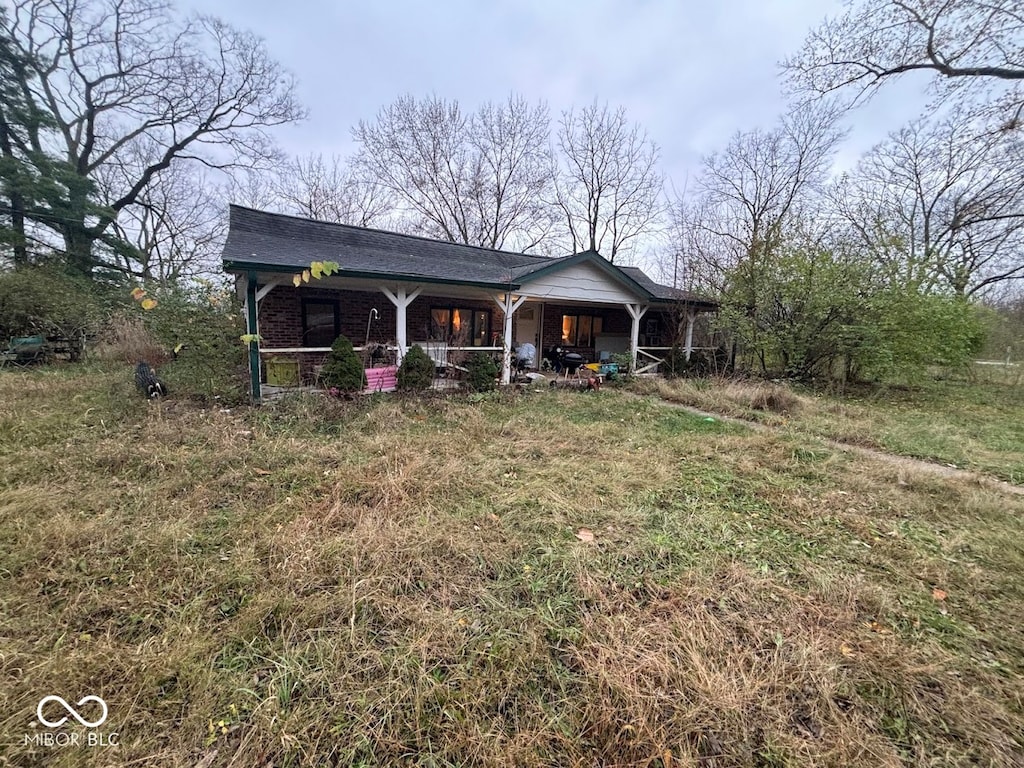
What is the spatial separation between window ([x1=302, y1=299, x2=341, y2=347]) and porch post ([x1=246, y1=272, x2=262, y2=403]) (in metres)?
2.56

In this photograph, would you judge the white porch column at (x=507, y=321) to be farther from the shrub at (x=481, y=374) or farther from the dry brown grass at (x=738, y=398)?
the dry brown grass at (x=738, y=398)

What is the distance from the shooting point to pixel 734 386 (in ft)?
31.2

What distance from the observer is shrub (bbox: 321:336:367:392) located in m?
7.60

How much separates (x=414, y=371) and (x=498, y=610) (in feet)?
21.4

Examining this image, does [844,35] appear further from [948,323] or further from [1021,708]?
[1021,708]

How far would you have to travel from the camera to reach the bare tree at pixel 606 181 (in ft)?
67.8

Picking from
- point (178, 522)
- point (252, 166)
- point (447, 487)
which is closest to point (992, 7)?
point (447, 487)

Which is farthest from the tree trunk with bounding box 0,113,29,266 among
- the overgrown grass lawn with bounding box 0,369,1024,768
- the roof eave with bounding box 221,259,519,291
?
the overgrown grass lawn with bounding box 0,369,1024,768

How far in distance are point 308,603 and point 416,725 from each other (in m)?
1.09

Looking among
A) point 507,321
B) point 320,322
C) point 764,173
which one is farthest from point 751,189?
point 320,322

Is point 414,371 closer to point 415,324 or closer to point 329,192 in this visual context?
point 415,324

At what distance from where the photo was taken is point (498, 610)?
2.46 metres

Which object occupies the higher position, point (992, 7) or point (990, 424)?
point (992, 7)

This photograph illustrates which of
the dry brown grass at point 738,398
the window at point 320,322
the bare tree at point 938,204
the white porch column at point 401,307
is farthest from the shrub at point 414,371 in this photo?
the bare tree at point 938,204
